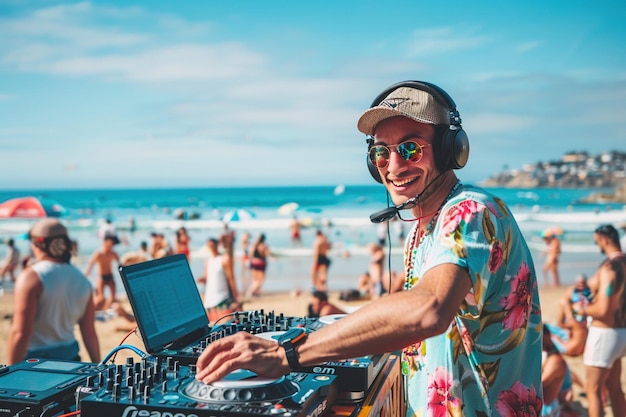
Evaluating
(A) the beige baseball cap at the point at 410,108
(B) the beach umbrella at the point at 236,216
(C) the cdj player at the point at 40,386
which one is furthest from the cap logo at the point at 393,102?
(B) the beach umbrella at the point at 236,216

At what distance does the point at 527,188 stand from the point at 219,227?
53199 millimetres

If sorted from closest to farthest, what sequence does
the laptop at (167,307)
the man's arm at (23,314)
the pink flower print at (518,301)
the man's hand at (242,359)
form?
1. the man's hand at (242,359)
2. the pink flower print at (518,301)
3. the laptop at (167,307)
4. the man's arm at (23,314)

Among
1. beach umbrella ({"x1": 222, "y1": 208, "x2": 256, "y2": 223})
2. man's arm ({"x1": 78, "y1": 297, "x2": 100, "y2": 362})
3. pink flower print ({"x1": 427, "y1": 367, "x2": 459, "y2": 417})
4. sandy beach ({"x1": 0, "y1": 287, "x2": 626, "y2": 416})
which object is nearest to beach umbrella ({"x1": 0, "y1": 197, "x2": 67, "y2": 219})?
sandy beach ({"x1": 0, "y1": 287, "x2": 626, "y2": 416})

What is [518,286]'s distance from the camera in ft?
5.22

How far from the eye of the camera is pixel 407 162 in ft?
5.67

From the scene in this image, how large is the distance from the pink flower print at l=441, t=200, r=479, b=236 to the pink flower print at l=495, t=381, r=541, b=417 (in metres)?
0.47

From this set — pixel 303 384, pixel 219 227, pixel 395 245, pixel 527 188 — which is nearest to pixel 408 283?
pixel 303 384

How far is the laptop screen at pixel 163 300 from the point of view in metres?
1.84

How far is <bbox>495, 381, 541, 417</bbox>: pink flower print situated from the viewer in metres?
1.59

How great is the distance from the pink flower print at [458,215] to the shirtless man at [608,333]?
15.2ft

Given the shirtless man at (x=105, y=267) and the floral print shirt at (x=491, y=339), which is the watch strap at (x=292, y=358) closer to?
the floral print shirt at (x=491, y=339)

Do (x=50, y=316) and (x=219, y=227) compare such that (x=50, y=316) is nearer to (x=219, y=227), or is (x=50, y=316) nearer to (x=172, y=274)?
(x=172, y=274)

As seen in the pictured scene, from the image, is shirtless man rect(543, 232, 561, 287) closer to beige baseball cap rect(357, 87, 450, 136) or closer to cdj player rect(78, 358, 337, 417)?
beige baseball cap rect(357, 87, 450, 136)

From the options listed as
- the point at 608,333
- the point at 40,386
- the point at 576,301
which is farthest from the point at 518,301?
the point at 576,301
